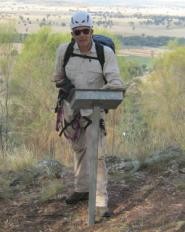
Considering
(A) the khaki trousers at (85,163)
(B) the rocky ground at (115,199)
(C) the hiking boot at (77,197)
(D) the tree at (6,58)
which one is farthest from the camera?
(D) the tree at (6,58)

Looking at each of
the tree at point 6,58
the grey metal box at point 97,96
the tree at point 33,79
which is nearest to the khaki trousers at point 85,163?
the grey metal box at point 97,96

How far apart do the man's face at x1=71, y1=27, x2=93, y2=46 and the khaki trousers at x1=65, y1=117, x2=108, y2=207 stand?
68 centimetres

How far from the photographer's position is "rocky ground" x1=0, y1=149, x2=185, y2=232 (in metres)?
4.71

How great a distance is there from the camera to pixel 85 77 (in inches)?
188

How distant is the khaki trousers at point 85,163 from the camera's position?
488 cm

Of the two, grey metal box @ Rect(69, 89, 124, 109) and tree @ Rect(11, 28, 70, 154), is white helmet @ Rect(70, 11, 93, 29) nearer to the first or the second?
grey metal box @ Rect(69, 89, 124, 109)

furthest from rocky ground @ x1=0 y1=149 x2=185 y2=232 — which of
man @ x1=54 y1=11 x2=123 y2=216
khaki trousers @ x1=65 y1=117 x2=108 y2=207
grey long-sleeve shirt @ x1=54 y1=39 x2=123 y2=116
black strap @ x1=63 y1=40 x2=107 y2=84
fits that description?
black strap @ x1=63 y1=40 x2=107 y2=84

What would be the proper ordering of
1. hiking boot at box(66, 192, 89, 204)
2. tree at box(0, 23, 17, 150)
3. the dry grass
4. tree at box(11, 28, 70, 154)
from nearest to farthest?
hiking boot at box(66, 192, 89, 204) → the dry grass → tree at box(0, 23, 17, 150) → tree at box(11, 28, 70, 154)

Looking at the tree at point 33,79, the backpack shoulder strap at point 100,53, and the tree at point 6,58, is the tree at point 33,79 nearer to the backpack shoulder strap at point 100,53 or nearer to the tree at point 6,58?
the tree at point 6,58

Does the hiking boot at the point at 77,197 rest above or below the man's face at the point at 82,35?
below

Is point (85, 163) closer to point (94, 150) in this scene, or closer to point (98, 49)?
point (94, 150)

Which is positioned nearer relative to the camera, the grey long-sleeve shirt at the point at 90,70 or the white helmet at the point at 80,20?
the white helmet at the point at 80,20

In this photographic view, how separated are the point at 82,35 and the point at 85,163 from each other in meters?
1.23

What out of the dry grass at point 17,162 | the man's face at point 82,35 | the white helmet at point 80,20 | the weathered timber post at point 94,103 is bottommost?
the dry grass at point 17,162
